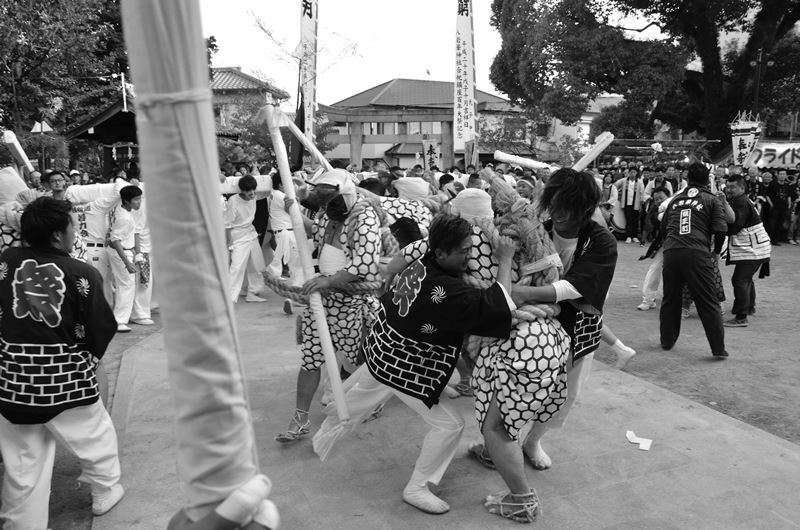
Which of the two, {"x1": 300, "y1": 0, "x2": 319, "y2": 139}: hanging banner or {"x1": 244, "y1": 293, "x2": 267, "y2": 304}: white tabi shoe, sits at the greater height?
{"x1": 300, "y1": 0, "x2": 319, "y2": 139}: hanging banner

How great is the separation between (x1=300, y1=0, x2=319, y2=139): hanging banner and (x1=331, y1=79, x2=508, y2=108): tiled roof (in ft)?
130

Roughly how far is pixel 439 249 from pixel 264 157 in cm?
2539

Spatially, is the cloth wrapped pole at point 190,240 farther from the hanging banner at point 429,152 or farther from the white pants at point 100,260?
the hanging banner at point 429,152

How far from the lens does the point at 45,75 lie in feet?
39.8

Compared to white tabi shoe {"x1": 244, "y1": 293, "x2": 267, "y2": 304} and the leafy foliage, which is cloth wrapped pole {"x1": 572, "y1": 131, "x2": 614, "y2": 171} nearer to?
white tabi shoe {"x1": 244, "y1": 293, "x2": 267, "y2": 304}

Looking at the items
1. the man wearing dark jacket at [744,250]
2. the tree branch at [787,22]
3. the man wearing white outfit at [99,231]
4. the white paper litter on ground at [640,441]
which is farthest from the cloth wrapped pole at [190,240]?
the tree branch at [787,22]

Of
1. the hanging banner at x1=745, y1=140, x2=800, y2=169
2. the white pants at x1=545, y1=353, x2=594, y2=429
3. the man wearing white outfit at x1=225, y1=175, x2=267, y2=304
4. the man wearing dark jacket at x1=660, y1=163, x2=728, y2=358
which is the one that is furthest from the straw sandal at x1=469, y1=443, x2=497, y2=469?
the hanging banner at x1=745, y1=140, x2=800, y2=169

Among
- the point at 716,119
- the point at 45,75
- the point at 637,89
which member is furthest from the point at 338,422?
the point at 716,119

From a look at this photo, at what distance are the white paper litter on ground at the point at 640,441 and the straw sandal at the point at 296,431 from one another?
79.5 inches

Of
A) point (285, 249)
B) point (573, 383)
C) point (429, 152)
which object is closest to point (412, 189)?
point (573, 383)

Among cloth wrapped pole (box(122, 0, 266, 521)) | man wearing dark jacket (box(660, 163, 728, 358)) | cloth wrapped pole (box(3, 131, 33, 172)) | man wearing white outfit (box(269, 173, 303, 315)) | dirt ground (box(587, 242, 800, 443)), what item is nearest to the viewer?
cloth wrapped pole (box(122, 0, 266, 521))

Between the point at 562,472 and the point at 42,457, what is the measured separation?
266 centimetres

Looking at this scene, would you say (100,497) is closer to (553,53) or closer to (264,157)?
(553,53)

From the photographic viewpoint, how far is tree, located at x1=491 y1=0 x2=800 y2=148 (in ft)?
66.4
